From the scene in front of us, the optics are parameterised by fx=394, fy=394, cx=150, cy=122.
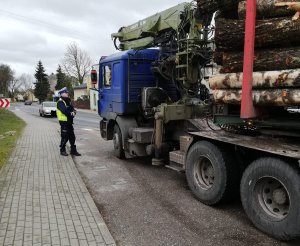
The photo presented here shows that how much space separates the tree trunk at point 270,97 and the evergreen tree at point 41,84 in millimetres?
97020

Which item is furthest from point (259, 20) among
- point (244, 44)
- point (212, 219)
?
point (212, 219)

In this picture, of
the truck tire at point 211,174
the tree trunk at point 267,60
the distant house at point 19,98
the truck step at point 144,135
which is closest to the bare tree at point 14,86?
the distant house at point 19,98

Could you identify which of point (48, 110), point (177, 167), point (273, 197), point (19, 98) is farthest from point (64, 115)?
point (19, 98)

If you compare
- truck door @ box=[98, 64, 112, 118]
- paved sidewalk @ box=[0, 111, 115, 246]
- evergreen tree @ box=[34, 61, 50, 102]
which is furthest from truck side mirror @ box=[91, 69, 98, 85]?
evergreen tree @ box=[34, 61, 50, 102]

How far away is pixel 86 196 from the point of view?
6.43 m

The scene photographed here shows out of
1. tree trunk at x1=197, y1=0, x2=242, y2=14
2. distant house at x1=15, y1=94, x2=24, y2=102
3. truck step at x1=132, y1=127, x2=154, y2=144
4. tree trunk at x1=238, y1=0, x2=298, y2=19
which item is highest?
tree trunk at x1=197, y1=0, x2=242, y2=14

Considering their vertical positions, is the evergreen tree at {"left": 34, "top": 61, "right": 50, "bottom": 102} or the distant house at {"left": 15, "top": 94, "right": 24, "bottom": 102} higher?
the evergreen tree at {"left": 34, "top": 61, "right": 50, "bottom": 102}

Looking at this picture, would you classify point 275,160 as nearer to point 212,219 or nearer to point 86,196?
point 212,219

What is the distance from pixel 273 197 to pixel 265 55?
5.89 feet

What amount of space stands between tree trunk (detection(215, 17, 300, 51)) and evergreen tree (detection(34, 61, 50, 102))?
3813 inches

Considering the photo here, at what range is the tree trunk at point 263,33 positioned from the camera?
15.7 ft

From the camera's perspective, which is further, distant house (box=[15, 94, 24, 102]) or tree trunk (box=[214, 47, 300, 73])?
distant house (box=[15, 94, 24, 102])

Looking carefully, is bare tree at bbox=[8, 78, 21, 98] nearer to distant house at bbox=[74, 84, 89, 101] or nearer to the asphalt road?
distant house at bbox=[74, 84, 89, 101]

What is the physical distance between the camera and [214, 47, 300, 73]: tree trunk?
15.6ft
